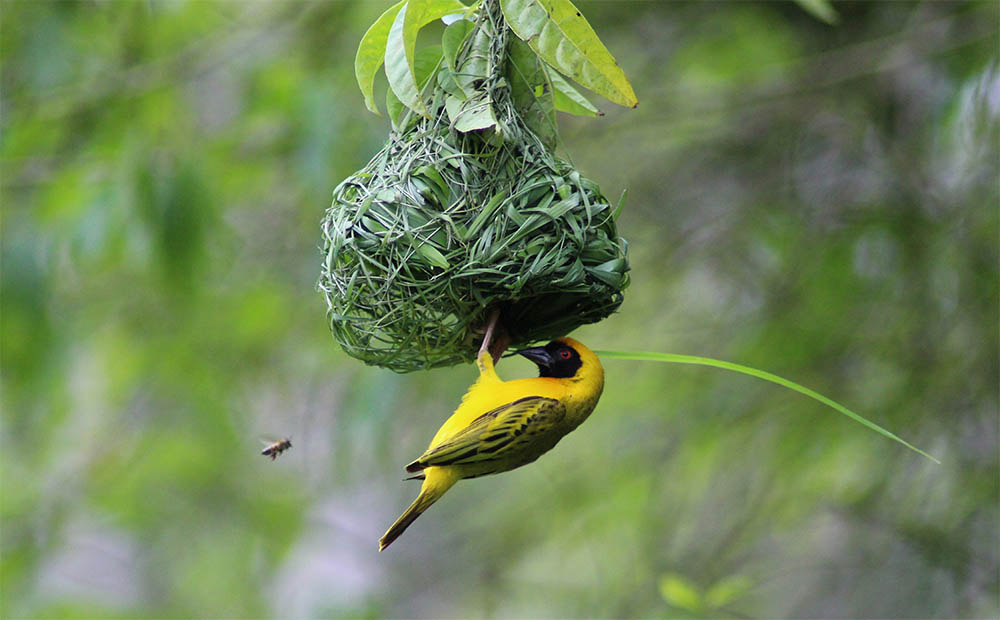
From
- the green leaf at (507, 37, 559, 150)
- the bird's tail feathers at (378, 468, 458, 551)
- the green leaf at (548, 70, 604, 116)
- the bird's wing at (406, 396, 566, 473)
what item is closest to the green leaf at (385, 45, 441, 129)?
the green leaf at (507, 37, 559, 150)

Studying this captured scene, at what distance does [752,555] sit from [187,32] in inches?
159

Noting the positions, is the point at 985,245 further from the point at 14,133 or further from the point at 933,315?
the point at 14,133

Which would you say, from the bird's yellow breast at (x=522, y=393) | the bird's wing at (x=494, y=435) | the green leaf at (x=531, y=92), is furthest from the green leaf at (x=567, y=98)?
the bird's wing at (x=494, y=435)

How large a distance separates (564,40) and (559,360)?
3.44ft

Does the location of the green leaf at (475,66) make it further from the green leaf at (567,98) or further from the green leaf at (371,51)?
the green leaf at (371,51)

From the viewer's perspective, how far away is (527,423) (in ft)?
8.21

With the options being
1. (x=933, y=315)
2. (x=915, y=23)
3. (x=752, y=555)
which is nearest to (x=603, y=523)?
(x=752, y=555)

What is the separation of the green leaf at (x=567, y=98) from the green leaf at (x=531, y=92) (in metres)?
0.02

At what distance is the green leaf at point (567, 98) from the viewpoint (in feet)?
8.47

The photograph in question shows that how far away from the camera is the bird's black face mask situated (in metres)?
2.69

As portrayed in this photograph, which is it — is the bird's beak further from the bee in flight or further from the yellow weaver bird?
the bee in flight

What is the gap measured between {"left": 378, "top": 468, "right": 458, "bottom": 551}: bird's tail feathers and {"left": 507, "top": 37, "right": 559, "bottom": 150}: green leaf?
0.95 metres

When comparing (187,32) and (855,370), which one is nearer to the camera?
(855,370)

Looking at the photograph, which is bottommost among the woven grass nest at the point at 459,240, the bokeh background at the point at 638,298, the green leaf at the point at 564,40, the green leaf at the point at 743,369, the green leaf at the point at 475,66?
the bokeh background at the point at 638,298
